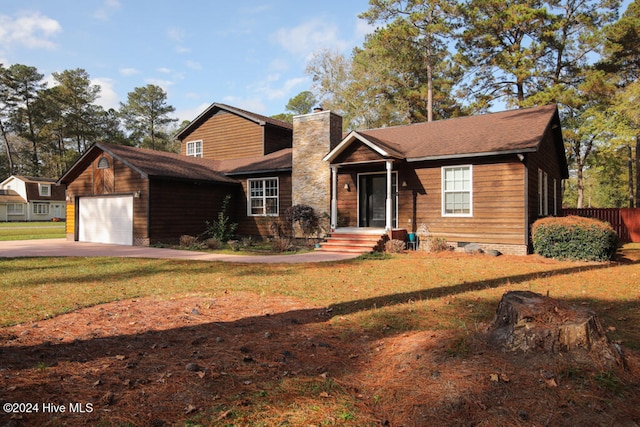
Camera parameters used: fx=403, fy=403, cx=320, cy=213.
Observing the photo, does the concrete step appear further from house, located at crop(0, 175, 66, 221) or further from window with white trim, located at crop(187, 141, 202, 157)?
house, located at crop(0, 175, 66, 221)

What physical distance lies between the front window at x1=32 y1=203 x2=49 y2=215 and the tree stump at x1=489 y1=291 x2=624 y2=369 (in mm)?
55297

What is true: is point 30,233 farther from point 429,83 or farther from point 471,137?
point 429,83

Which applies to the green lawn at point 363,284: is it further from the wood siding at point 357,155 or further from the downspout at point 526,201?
the wood siding at point 357,155

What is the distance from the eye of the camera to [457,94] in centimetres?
2898

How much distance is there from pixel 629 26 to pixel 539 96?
5.82 metres

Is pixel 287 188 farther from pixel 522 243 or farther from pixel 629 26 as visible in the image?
pixel 629 26

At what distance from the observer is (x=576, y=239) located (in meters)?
11.0

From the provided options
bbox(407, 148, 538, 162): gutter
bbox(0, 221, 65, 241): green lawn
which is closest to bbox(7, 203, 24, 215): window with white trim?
bbox(0, 221, 65, 241): green lawn

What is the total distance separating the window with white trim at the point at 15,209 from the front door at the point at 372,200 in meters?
46.0

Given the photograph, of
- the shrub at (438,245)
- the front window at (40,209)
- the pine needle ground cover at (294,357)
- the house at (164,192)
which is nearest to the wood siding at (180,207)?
the house at (164,192)

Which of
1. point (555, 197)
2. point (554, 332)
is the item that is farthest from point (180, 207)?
point (555, 197)

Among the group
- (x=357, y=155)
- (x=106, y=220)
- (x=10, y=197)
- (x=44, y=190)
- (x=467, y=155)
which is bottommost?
(x=106, y=220)

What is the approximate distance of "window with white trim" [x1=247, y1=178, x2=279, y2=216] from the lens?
18.3 metres

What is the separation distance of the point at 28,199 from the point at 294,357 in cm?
5266
